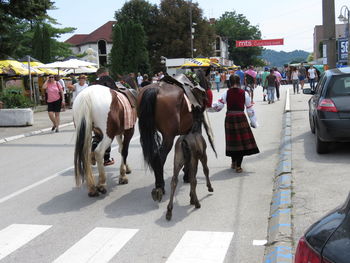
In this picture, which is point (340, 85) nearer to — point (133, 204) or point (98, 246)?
point (133, 204)

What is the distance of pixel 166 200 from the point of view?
6441mm

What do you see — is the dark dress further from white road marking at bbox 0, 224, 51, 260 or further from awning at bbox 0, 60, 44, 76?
awning at bbox 0, 60, 44, 76

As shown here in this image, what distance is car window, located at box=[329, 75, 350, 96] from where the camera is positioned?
8.83 metres

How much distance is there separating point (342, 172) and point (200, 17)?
6377 centimetres

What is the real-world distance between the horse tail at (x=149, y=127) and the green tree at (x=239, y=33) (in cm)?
11646

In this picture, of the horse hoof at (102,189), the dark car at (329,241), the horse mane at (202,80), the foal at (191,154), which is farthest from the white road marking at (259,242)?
the horse mane at (202,80)

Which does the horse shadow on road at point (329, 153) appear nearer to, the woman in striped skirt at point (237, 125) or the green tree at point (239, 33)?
the woman in striped skirt at point (237, 125)

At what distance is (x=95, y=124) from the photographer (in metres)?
6.77

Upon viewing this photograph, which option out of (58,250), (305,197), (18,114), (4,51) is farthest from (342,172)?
(4,51)

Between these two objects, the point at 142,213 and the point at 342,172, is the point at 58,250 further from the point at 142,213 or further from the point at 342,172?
the point at 342,172

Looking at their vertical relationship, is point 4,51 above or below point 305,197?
above

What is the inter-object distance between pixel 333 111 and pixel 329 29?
4.93 metres

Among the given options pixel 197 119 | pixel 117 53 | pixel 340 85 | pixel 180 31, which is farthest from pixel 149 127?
pixel 180 31

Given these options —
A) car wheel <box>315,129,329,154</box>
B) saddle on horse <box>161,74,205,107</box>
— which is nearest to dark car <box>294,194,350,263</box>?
saddle on horse <box>161,74,205,107</box>
